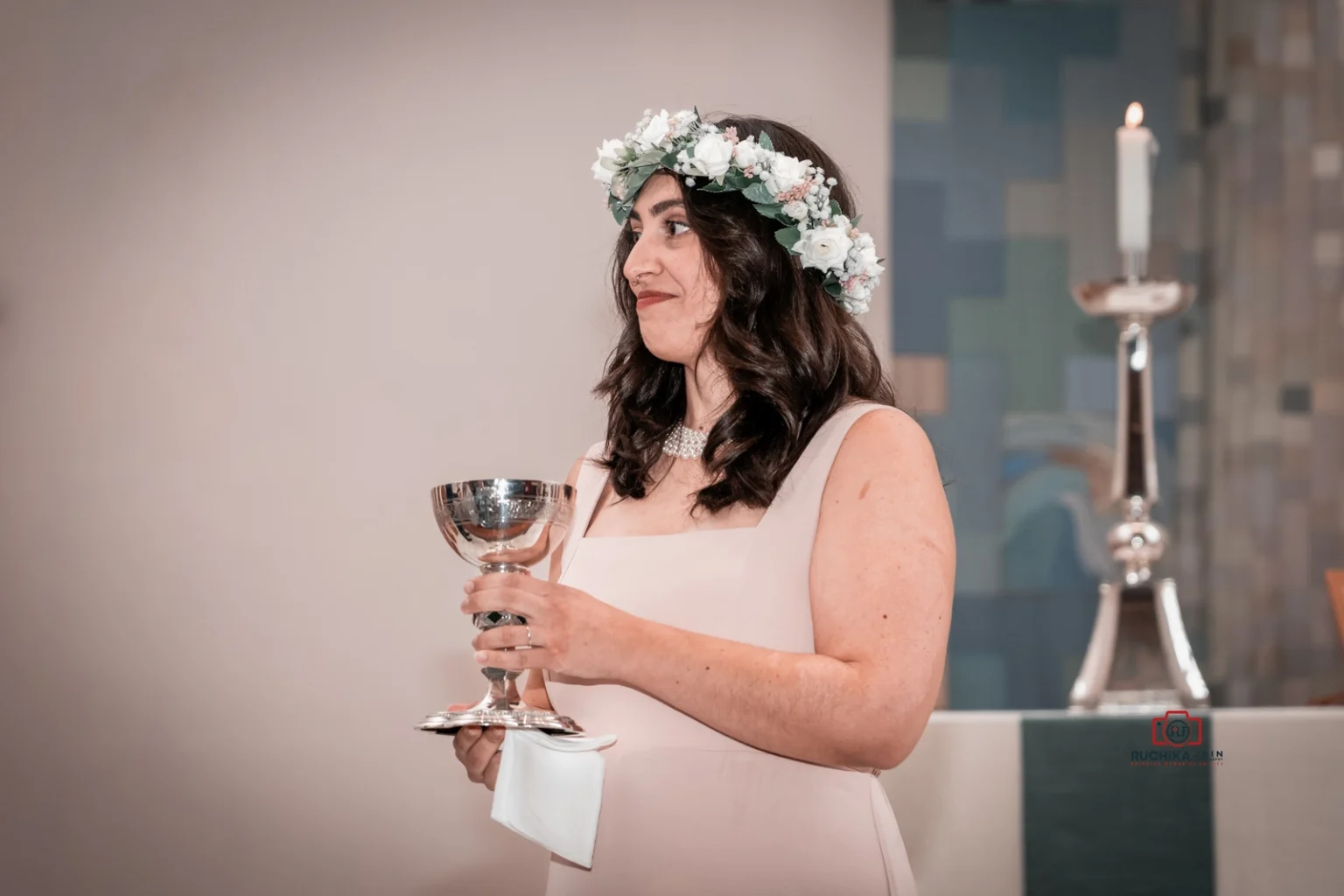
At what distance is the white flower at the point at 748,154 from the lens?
1.73 m

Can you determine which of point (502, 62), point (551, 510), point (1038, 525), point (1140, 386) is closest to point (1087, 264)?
point (1038, 525)

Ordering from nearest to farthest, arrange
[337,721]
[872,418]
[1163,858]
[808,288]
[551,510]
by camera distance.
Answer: [551,510] → [872,418] → [808,288] → [1163,858] → [337,721]

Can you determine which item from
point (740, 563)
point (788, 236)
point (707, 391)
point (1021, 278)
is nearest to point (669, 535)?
point (740, 563)

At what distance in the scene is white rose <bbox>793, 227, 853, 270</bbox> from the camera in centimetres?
175

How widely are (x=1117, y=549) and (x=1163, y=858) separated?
0.59 m

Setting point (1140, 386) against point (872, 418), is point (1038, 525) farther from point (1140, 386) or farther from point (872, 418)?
point (872, 418)

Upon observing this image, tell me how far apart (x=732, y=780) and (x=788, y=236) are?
0.78 metres

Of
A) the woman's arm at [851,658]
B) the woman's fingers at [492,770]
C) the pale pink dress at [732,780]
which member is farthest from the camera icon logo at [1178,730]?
the woman's fingers at [492,770]

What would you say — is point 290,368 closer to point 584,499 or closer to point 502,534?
point 584,499

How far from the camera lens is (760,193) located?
1.76m

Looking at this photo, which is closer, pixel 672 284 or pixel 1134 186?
pixel 672 284

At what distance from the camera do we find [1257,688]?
10.4 ft

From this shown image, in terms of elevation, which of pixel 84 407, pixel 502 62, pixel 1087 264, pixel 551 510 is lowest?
pixel 551 510

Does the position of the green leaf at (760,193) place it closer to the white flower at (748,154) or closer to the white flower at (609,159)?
the white flower at (748,154)
